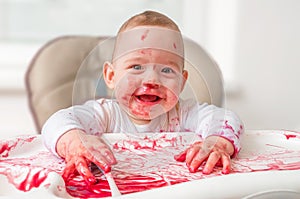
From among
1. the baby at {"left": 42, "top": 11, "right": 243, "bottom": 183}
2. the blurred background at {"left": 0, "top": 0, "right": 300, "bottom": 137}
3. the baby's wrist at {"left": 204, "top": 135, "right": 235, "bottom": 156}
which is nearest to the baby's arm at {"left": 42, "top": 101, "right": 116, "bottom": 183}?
the baby at {"left": 42, "top": 11, "right": 243, "bottom": 183}

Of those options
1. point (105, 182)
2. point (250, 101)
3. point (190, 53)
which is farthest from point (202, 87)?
point (250, 101)

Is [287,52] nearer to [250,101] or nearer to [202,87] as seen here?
[250,101]

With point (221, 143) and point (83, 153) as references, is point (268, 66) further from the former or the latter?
point (83, 153)

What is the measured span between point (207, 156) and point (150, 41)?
0.12 metres

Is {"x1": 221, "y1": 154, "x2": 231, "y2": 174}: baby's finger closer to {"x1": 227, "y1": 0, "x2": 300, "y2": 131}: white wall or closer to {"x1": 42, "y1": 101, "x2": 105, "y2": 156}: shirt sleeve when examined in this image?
{"x1": 42, "y1": 101, "x2": 105, "y2": 156}: shirt sleeve

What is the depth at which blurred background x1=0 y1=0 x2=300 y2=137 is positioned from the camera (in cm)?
166

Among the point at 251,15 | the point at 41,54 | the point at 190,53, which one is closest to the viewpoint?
the point at 190,53

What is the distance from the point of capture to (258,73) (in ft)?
5.51

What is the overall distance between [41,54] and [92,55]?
716mm

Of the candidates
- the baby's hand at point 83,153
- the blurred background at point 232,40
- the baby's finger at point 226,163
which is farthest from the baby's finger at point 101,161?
the blurred background at point 232,40

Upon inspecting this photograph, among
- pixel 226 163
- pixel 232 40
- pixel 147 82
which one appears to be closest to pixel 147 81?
pixel 147 82

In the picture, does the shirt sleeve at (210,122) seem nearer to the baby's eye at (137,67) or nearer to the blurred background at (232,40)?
the baby's eye at (137,67)

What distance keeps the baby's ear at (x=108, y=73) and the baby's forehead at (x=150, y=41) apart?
14mm

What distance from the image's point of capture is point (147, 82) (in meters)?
0.54
